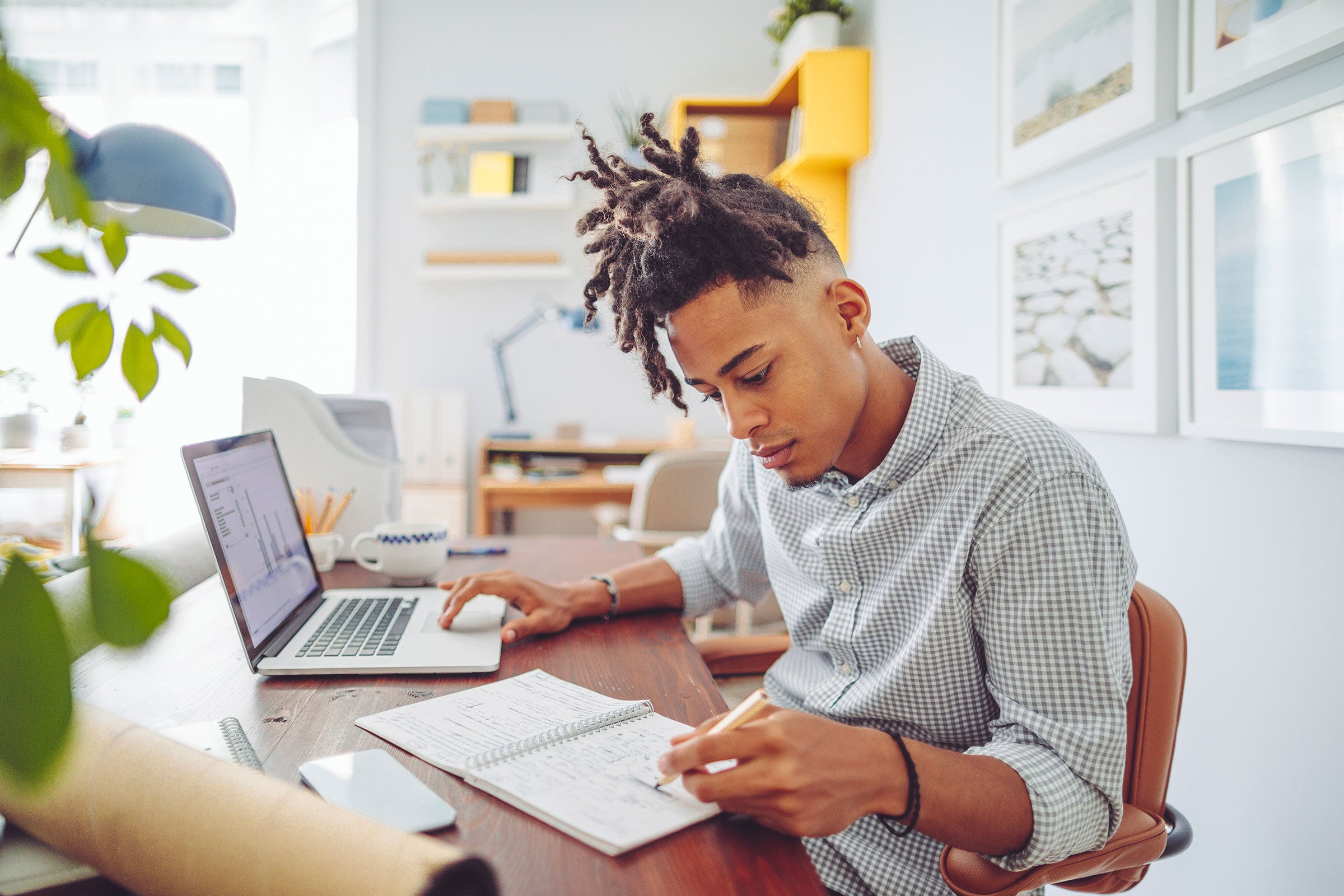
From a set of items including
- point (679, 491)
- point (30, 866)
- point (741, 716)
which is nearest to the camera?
point (30, 866)

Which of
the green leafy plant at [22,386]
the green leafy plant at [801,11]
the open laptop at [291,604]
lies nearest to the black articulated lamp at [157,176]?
the open laptop at [291,604]

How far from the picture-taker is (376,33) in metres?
3.74

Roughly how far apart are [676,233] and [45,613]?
0.78m

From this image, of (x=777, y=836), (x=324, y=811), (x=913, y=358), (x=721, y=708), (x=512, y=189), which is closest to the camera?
(x=324, y=811)

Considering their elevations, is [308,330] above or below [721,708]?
above

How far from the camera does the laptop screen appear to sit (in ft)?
2.85

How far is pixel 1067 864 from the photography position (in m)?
0.76

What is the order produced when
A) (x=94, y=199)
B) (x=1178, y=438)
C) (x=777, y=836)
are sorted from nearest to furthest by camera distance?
(x=94, y=199)
(x=777, y=836)
(x=1178, y=438)

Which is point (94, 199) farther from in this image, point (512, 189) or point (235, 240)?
point (235, 240)

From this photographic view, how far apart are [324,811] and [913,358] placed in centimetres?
84

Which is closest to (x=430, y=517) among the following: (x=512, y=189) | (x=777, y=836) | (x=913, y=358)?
(x=512, y=189)

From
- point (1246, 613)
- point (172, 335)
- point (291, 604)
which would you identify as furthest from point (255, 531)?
point (1246, 613)

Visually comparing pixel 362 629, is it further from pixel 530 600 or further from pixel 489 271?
pixel 489 271

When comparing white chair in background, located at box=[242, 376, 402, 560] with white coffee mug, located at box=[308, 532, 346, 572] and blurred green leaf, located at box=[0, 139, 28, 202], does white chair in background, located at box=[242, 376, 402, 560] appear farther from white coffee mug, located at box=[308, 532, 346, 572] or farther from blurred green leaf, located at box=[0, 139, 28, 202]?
blurred green leaf, located at box=[0, 139, 28, 202]
